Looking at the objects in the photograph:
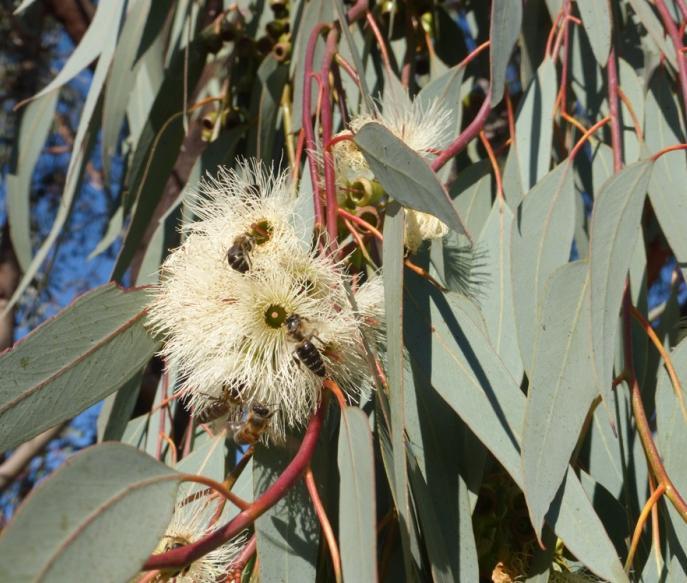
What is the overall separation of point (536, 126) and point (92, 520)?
3.17 ft

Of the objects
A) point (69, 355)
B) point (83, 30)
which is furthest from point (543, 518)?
point (83, 30)

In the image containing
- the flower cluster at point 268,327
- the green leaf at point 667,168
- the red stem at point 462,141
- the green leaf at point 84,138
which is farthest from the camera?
the green leaf at point 84,138

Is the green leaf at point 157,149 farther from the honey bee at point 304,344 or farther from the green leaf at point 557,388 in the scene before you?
the green leaf at point 557,388

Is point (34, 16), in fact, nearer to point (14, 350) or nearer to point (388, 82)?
point (388, 82)

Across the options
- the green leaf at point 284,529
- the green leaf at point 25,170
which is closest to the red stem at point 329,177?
the green leaf at point 284,529

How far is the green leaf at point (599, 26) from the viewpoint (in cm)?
138

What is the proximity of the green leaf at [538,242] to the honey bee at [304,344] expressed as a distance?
301 millimetres

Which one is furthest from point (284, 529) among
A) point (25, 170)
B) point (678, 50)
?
point (25, 170)

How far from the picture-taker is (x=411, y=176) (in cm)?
93

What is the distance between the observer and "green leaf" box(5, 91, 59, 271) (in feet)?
5.95

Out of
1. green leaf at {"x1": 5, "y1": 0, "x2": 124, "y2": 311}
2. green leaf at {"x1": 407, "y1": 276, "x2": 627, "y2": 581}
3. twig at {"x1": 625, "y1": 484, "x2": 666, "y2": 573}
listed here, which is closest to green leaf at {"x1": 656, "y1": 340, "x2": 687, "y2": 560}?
twig at {"x1": 625, "y1": 484, "x2": 666, "y2": 573}

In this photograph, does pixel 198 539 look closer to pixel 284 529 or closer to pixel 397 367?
pixel 284 529

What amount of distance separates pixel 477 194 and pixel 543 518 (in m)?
0.65

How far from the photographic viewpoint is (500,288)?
126 centimetres
